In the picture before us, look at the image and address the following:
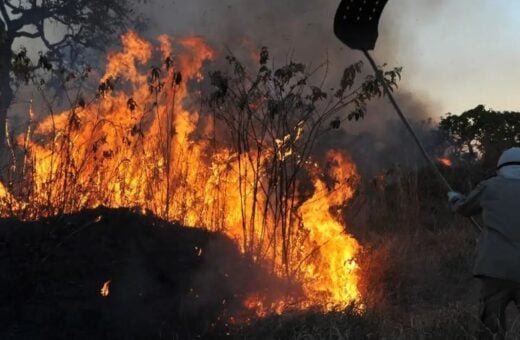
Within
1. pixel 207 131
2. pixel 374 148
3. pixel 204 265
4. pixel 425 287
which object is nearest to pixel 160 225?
pixel 204 265

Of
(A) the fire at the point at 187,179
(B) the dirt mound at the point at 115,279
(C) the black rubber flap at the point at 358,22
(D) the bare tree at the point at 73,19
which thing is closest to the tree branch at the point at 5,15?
(D) the bare tree at the point at 73,19

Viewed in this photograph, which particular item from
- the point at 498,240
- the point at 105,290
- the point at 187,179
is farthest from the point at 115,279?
the point at 498,240

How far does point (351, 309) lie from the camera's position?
15.0 feet

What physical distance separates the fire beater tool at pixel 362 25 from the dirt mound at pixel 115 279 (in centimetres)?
236

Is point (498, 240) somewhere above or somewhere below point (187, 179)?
below

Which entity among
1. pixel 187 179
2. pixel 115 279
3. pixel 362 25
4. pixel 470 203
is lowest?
pixel 115 279

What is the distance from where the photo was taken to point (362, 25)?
4.11m

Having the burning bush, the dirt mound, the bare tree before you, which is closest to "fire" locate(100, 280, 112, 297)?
the dirt mound

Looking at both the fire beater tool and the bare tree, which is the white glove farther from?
the bare tree

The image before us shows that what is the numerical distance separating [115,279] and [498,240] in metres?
3.20

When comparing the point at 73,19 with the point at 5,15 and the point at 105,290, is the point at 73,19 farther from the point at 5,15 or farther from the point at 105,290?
the point at 105,290

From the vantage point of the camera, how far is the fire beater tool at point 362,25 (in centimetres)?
403

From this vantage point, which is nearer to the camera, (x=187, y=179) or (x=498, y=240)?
(x=498, y=240)

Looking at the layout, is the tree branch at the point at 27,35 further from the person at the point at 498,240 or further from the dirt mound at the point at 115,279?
the person at the point at 498,240
